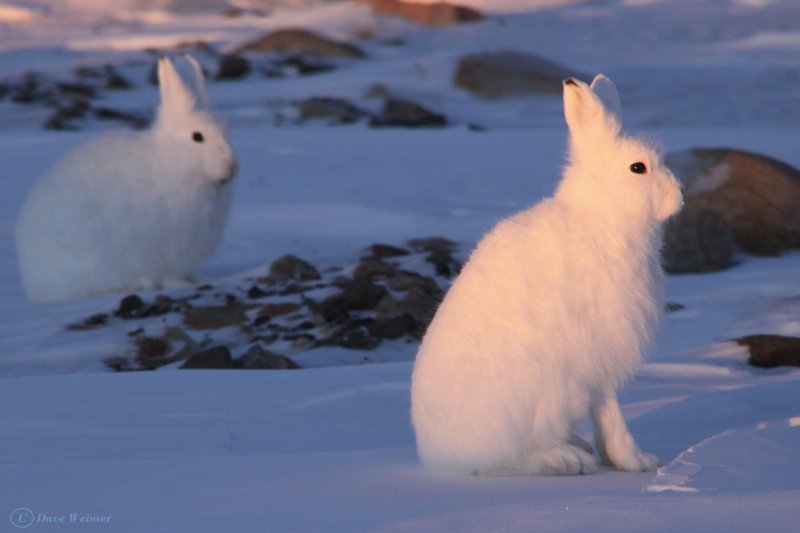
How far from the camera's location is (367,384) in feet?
15.2

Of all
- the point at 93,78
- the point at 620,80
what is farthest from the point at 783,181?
the point at 93,78

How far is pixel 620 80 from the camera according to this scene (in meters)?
15.6

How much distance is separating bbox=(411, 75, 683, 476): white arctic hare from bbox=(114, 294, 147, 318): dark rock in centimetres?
370

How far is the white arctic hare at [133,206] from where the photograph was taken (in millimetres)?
7020

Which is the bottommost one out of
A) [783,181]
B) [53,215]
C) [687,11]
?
[53,215]

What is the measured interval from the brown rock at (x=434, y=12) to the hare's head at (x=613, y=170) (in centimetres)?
1848

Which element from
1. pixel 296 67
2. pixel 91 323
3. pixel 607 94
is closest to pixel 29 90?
pixel 296 67

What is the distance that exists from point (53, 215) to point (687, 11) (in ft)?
51.8

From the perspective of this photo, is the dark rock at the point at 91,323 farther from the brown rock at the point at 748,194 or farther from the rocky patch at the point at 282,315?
the brown rock at the point at 748,194

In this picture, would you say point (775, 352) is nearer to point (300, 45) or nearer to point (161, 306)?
point (161, 306)

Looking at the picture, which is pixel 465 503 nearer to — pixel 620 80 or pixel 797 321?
pixel 797 321

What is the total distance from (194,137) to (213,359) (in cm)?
228

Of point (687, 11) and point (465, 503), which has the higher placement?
point (687, 11)

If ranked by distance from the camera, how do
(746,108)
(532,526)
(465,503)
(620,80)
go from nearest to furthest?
(532,526) → (465,503) → (746,108) → (620,80)
